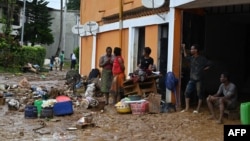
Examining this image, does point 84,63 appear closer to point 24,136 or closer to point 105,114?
point 105,114

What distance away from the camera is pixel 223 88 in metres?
9.89

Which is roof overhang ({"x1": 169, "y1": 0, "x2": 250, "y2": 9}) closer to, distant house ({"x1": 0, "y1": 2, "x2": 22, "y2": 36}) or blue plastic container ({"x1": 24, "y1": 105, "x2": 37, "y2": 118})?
blue plastic container ({"x1": 24, "y1": 105, "x2": 37, "y2": 118})

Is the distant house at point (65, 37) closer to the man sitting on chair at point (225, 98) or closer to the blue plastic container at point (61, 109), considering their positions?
the blue plastic container at point (61, 109)

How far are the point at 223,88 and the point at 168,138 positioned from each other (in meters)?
2.06

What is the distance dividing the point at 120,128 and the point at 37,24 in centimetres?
3886

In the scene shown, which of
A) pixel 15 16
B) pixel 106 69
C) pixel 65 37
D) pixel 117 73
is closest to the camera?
pixel 117 73

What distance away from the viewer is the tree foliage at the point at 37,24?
46625 millimetres

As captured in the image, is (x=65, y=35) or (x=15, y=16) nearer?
(x=15, y=16)

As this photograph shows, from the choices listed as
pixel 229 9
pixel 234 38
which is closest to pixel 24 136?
pixel 229 9

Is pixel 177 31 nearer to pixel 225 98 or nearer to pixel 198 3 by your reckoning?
pixel 198 3

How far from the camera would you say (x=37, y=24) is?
47062mm

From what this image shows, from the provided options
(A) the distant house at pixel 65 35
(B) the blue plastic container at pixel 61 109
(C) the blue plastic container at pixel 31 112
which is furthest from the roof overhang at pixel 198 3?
(A) the distant house at pixel 65 35

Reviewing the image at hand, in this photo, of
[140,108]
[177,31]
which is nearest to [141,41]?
Result: [177,31]

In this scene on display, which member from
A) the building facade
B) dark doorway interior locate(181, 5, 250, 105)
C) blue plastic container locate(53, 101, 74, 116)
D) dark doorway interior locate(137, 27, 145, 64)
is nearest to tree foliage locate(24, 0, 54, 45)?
the building facade
